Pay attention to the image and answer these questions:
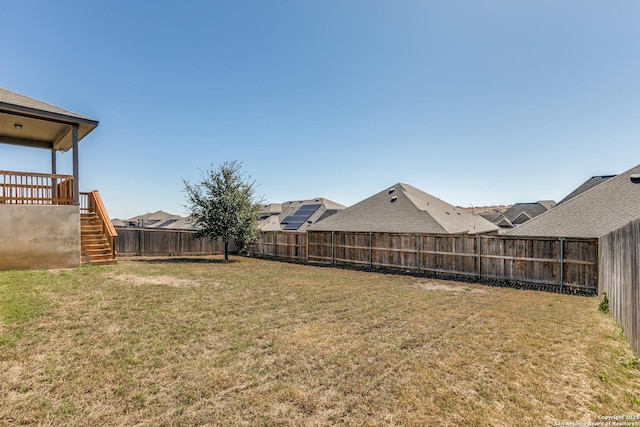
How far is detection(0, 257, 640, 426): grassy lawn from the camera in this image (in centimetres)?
289

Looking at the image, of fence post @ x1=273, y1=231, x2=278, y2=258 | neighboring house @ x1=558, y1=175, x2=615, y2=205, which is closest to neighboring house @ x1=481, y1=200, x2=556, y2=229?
neighboring house @ x1=558, y1=175, x2=615, y2=205

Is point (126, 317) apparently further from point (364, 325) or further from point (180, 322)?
point (364, 325)

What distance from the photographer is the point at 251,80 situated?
594 inches

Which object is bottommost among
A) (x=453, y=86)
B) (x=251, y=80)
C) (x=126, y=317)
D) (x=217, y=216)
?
(x=126, y=317)

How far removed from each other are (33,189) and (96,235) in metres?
2.47

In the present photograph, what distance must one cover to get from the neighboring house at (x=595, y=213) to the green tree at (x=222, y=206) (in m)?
13.8

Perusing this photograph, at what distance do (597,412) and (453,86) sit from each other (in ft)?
46.6

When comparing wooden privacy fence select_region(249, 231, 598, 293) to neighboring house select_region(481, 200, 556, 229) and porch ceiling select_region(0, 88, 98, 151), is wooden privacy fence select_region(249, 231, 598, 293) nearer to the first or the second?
porch ceiling select_region(0, 88, 98, 151)

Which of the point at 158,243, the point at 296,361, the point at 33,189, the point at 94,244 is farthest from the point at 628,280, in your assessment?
the point at 158,243

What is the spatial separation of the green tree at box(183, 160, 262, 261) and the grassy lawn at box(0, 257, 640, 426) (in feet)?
31.9

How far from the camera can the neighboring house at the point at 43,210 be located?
29.7ft

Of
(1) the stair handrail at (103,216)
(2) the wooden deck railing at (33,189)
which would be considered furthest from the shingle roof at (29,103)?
(1) the stair handrail at (103,216)

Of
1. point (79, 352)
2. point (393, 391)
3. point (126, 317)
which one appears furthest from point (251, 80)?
point (393, 391)

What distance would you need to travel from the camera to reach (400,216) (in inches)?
647
